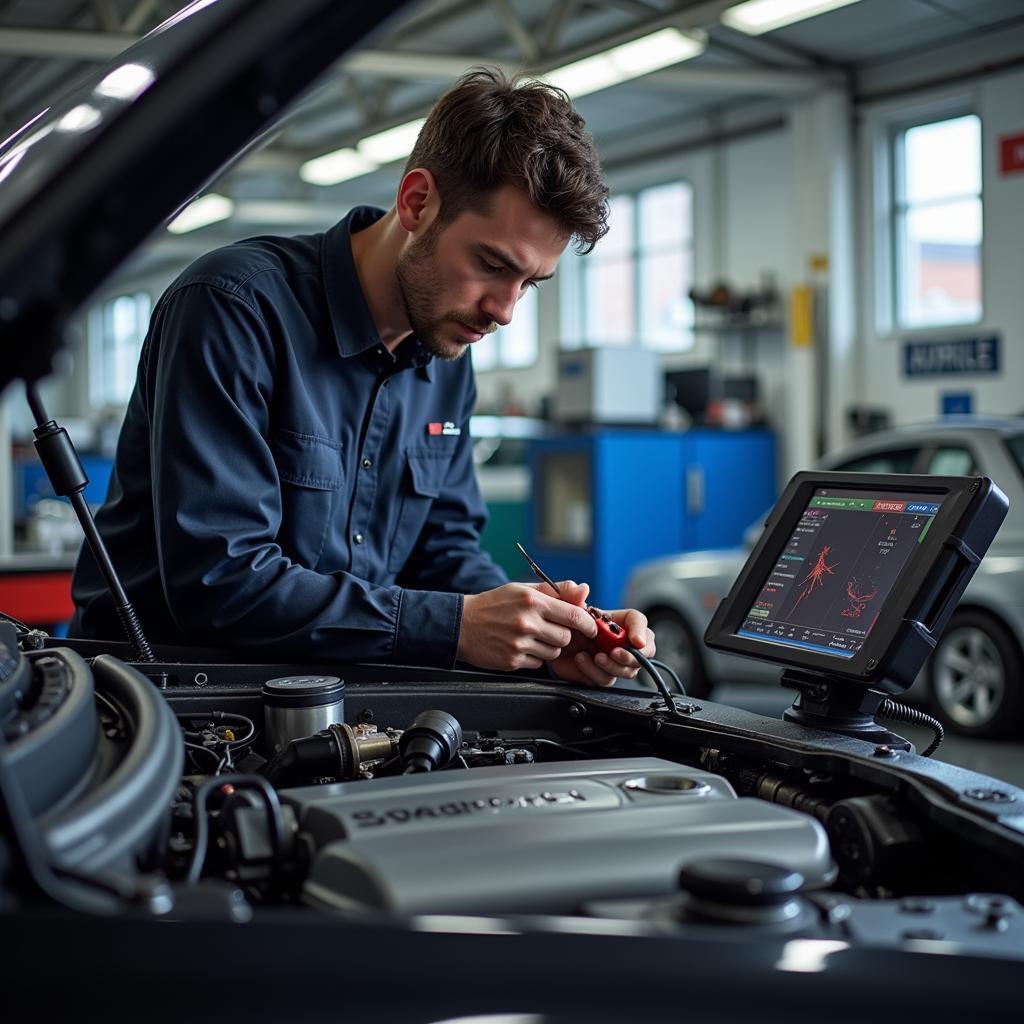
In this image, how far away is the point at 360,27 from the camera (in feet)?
2.74

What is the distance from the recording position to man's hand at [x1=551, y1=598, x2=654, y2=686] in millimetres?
1555

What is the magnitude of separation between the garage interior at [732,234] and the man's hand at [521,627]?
13.8 ft

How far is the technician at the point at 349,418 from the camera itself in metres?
1.55

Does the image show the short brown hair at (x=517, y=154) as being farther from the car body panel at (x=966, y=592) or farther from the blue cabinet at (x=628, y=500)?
the blue cabinet at (x=628, y=500)

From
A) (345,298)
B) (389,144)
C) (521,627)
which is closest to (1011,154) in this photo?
(389,144)

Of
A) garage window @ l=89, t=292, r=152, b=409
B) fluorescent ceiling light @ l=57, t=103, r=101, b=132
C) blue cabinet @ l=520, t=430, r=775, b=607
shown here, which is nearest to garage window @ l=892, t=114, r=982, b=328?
blue cabinet @ l=520, t=430, r=775, b=607

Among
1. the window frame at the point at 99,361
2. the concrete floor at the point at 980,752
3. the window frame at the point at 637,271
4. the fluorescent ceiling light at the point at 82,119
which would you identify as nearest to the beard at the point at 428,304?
the fluorescent ceiling light at the point at 82,119

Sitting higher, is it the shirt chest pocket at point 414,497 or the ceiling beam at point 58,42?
the ceiling beam at point 58,42

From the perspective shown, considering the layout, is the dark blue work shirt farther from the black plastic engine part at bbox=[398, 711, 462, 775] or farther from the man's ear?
the black plastic engine part at bbox=[398, 711, 462, 775]

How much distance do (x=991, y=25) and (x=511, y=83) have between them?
7.22m

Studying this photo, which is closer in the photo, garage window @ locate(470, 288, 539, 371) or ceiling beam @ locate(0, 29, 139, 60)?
ceiling beam @ locate(0, 29, 139, 60)

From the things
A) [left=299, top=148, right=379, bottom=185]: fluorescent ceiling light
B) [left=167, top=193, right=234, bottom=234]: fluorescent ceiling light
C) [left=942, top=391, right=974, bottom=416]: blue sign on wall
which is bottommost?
[left=942, top=391, right=974, bottom=416]: blue sign on wall

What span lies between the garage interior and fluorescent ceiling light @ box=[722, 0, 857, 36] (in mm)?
→ 24

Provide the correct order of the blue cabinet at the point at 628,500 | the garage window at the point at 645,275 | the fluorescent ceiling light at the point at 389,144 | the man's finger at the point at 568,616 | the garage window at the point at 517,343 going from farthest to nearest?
the garage window at the point at 517,343
the garage window at the point at 645,275
the fluorescent ceiling light at the point at 389,144
the blue cabinet at the point at 628,500
the man's finger at the point at 568,616
